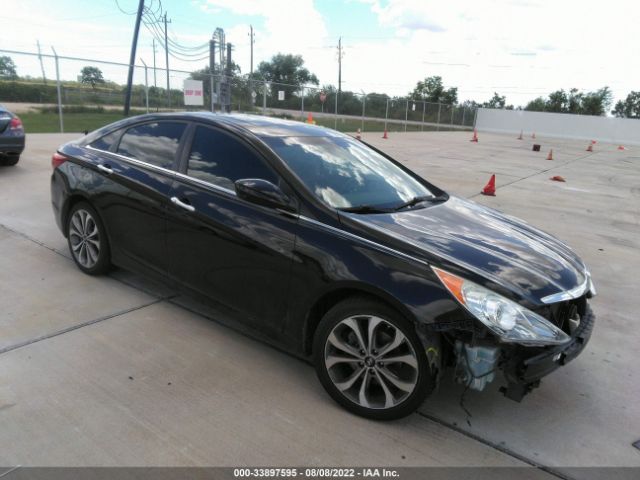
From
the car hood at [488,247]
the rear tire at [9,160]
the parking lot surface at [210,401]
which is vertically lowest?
the parking lot surface at [210,401]

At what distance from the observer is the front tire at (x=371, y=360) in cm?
257

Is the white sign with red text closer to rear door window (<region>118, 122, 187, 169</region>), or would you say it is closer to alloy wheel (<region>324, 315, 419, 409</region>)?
rear door window (<region>118, 122, 187, 169</region>)

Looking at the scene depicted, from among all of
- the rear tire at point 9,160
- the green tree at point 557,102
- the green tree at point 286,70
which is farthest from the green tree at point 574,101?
the rear tire at point 9,160

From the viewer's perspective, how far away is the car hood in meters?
2.66

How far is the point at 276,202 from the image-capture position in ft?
9.89

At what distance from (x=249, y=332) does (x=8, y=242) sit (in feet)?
11.0

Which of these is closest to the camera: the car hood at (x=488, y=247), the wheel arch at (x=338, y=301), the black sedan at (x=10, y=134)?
the wheel arch at (x=338, y=301)

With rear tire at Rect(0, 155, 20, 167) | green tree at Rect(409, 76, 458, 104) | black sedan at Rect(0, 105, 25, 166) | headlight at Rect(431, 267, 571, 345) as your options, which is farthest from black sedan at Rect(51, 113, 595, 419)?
green tree at Rect(409, 76, 458, 104)

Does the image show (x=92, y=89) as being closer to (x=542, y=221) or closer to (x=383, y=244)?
(x=542, y=221)

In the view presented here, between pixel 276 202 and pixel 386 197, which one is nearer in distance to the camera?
pixel 276 202

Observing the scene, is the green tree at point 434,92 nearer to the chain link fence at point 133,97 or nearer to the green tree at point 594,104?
the green tree at point 594,104

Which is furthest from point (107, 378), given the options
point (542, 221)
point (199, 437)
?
point (542, 221)

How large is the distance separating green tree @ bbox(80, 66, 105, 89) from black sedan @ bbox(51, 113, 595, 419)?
18.4m

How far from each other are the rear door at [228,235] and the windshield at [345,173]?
224mm
